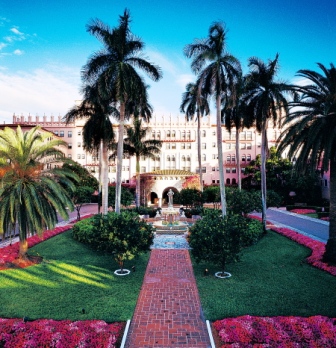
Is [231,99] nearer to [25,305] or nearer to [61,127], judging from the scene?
[25,305]

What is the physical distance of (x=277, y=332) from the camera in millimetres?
7453

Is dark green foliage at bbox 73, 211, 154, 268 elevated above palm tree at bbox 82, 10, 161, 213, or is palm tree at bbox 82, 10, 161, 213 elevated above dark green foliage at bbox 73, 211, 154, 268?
palm tree at bbox 82, 10, 161, 213

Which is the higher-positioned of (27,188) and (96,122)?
(96,122)

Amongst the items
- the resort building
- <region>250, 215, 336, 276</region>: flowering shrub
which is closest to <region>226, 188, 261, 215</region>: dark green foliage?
<region>250, 215, 336, 276</region>: flowering shrub

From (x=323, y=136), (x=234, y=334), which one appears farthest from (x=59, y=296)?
(x=323, y=136)

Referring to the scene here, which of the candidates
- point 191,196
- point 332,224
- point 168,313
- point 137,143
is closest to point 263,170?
point 332,224

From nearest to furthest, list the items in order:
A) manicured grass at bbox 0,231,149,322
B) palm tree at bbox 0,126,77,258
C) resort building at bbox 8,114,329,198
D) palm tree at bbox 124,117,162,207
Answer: manicured grass at bbox 0,231,149,322 < palm tree at bbox 0,126,77,258 < palm tree at bbox 124,117,162,207 < resort building at bbox 8,114,329,198

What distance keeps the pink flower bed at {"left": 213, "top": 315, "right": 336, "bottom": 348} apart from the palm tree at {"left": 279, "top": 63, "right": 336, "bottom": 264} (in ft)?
23.6

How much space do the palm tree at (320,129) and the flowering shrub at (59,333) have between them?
37.8 feet

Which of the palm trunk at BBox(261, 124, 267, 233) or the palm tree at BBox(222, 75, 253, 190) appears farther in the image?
the palm trunk at BBox(261, 124, 267, 233)

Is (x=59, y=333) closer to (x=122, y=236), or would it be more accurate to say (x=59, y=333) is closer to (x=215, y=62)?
(x=122, y=236)

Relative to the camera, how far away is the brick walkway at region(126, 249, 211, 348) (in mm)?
7555

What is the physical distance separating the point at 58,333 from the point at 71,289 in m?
3.87

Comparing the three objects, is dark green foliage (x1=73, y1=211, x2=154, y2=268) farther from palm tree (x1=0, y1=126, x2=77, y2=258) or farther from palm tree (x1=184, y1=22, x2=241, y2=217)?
palm tree (x1=184, y1=22, x2=241, y2=217)
